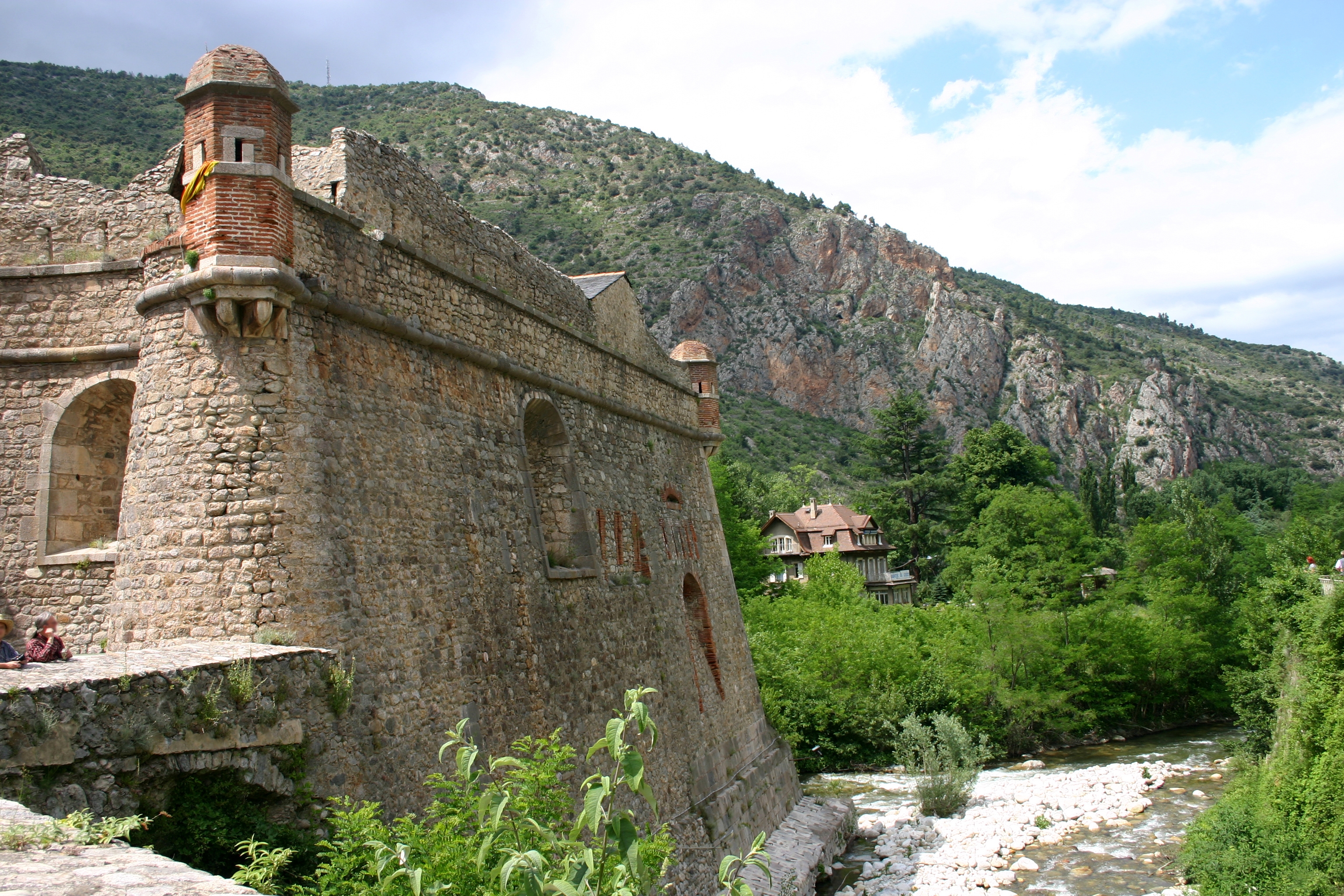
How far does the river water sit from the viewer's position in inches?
727

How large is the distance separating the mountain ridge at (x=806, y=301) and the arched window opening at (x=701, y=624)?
2397 inches

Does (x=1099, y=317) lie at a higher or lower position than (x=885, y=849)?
higher

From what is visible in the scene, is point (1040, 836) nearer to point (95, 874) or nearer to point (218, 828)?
point (218, 828)

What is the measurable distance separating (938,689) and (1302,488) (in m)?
54.4

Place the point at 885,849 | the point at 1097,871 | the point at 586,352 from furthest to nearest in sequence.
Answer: the point at 885,849, the point at 1097,871, the point at 586,352

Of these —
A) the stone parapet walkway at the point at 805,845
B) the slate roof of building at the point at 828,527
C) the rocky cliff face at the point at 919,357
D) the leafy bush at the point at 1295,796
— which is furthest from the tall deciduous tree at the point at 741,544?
the rocky cliff face at the point at 919,357

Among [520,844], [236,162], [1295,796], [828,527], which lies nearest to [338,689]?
[520,844]

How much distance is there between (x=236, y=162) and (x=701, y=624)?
12990mm

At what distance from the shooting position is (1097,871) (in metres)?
19.0

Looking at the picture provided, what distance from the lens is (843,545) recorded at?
5291 cm

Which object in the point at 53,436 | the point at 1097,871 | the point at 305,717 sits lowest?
the point at 1097,871

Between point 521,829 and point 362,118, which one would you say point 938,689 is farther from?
point 362,118

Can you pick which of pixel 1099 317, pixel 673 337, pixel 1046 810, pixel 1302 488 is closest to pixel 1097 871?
pixel 1046 810

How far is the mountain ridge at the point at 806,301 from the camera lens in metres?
85.9
